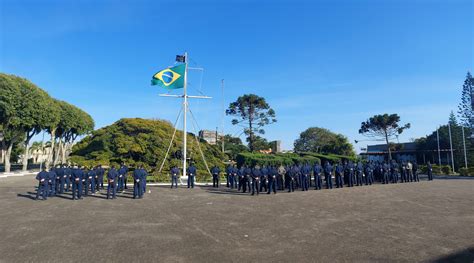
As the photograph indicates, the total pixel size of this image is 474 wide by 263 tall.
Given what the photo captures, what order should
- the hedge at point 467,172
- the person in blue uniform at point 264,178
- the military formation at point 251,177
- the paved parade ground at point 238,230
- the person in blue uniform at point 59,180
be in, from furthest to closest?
the hedge at point 467,172 → the person in blue uniform at point 264,178 → the person in blue uniform at point 59,180 → the military formation at point 251,177 → the paved parade ground at point 238,230

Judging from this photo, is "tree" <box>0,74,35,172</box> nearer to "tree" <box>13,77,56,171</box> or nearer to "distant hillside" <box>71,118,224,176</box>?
"tree" <box>13,77,56,171</box>

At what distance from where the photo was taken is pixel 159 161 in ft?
87.1

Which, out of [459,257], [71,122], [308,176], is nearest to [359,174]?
[308,176]

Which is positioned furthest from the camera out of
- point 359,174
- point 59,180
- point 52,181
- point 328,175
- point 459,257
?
→ point 359,174

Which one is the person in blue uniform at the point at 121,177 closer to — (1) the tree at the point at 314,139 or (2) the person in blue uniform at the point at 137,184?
(2) the person in blue uniform at the point at 137,184

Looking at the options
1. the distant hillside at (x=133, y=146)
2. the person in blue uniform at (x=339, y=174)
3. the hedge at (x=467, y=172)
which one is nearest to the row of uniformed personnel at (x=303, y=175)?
the person in blue uniform at (x=339, y=174)

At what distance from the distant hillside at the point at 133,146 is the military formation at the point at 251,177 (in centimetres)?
819

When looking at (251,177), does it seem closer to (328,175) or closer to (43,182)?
(328,175)

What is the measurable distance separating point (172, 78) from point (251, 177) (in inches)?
407

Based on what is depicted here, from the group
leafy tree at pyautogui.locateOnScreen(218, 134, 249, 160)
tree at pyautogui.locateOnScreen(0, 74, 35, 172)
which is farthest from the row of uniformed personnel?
leafy tree at pyautogui.locateOnScreen(218, 134, 249, 160)

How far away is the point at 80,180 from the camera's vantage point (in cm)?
1412

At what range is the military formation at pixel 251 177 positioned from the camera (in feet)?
46.6

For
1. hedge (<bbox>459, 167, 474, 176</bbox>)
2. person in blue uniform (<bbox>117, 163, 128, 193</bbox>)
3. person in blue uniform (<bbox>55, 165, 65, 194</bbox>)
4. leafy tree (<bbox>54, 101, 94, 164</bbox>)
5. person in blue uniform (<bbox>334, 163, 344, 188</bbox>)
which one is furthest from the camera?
leafy tree (<bbox>54, 101, 94, 164</bbox>)

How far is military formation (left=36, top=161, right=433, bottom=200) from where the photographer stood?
14.2 metres
